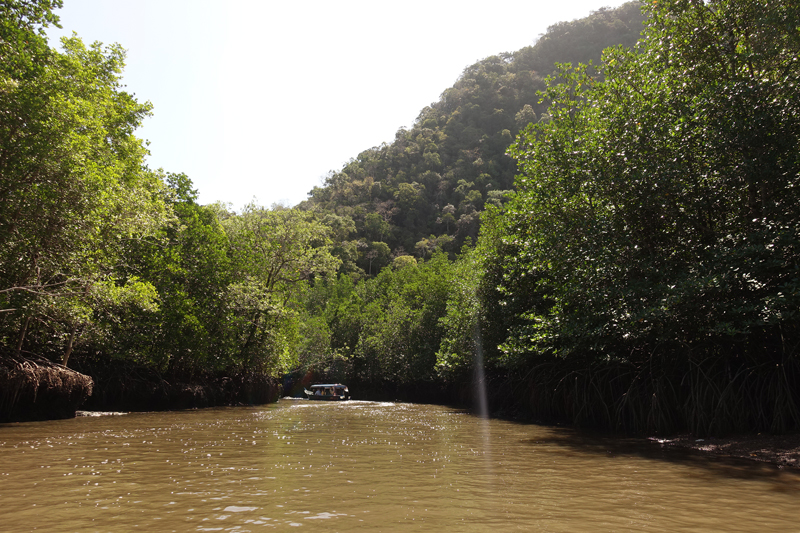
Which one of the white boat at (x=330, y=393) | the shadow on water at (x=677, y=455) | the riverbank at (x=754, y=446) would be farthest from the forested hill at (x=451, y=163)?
the riverbank at (x=754, y=446)

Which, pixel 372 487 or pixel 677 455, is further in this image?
pixel 677 455

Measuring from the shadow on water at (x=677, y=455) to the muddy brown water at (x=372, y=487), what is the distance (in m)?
0.07

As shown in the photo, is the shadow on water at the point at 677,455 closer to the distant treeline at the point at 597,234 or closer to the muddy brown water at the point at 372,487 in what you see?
the muddy brown water at the point at 372,487

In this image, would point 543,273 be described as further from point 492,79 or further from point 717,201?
point 492,79

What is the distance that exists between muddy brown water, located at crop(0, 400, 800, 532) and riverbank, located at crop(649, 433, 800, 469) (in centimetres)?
91

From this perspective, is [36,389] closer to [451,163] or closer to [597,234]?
[597,234]

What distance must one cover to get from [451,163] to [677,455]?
97655 mm

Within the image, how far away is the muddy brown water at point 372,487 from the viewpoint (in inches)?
186

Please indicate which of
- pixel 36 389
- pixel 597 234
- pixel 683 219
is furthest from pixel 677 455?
pixel 36 389

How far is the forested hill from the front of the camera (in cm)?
8625

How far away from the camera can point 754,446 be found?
10.1m

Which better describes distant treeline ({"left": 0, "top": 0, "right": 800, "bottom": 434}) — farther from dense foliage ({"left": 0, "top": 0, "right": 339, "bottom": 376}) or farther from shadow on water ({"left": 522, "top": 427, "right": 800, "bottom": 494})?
shadow on water ({"left": 522, "top": 427, "right": 800, "bottom": 494})

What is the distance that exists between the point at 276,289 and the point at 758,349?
2762 cm

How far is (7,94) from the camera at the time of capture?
40.9 ft
